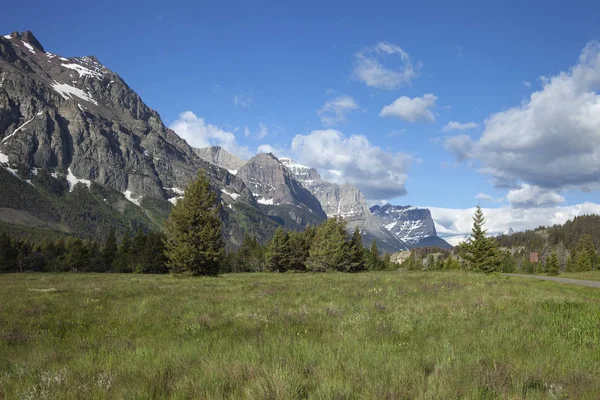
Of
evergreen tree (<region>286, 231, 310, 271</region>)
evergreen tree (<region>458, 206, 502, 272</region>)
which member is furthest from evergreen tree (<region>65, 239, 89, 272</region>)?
evergreen tree (<region>458, 206, 502, 272</region>)

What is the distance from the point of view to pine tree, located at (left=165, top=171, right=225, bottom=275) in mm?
36719

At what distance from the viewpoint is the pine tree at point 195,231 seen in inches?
1446

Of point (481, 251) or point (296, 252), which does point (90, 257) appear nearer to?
point (296, 252)

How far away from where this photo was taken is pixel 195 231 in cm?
3722

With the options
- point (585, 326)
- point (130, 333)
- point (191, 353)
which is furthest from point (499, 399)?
point (130, 333)

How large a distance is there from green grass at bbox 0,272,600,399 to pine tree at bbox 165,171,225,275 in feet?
81.8

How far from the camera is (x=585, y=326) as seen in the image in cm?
783

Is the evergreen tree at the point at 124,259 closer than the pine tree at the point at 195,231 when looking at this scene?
No

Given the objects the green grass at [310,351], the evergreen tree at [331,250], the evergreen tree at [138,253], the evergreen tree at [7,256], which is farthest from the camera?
the evergreen tree at [138,253]

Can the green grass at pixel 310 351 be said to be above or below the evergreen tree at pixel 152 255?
above

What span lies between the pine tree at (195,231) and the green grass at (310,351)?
2492cm

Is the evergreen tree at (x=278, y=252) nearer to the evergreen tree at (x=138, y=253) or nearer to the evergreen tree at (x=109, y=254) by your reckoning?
the evergreen tree at (x=138, y=253)

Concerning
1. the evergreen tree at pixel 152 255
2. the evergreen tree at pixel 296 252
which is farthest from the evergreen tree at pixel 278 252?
the evergreen tree at pixel 152 255

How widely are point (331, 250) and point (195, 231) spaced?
3547 centimetres
